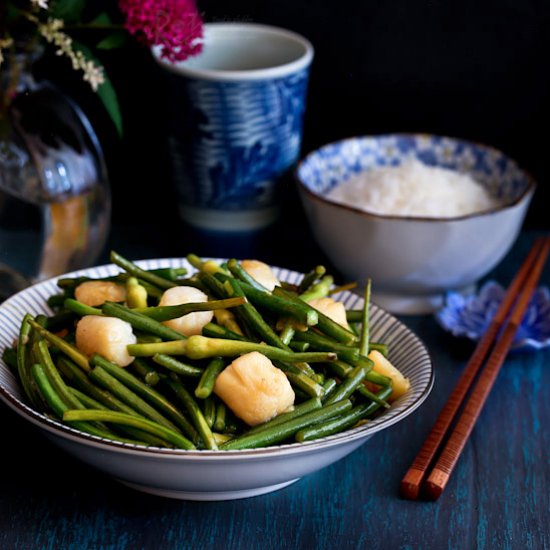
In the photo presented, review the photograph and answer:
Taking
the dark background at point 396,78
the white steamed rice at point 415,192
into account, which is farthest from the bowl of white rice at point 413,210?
the dark background at point 396,78

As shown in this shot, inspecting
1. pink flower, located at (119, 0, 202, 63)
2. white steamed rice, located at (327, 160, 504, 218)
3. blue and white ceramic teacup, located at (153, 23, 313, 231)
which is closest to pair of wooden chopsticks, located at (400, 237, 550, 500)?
white steamed rice, located at (327, 160, 504, 218)

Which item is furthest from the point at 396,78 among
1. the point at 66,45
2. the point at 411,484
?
the point at 411,484

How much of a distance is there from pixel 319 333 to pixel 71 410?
0.29 meters

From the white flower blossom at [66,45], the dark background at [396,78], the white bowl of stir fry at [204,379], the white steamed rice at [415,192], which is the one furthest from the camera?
the dark background at [396,78]

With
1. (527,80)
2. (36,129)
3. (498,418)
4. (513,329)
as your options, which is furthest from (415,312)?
(36,129)

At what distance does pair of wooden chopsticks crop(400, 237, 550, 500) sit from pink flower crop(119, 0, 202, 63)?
1.93ft

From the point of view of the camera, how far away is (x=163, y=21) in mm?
1205

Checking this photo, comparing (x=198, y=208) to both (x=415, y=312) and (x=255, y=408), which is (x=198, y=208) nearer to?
(x=415, y=312)

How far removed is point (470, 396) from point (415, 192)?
441 millimetres

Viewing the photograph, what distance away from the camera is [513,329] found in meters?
1.26

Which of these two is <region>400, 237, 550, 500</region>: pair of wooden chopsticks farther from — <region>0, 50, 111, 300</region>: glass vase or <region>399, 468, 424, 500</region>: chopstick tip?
<region>0, 50, 111, 300</region>: glass vase

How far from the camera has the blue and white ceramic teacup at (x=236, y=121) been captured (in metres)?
1.37

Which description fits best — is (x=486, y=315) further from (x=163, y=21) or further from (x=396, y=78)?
(x=163, y=21)

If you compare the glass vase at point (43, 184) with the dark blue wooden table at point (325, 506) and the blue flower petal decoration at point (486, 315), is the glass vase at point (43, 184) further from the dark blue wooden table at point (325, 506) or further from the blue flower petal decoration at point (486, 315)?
the blue flower petal decoration at point (486, 315)
